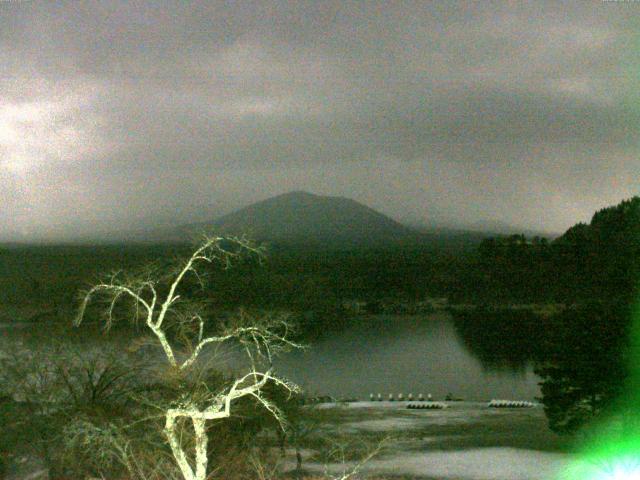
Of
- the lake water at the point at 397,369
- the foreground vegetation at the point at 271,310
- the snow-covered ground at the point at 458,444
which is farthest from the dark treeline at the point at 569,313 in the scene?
the lake water at the point at 397,369

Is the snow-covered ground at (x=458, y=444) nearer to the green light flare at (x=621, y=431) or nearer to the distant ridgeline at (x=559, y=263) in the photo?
the green light flare at (x=621, y=431)

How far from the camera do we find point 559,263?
9500cm

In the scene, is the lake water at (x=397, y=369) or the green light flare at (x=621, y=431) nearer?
the green light flare at (x=621, y=431)

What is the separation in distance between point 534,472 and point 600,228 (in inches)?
3418

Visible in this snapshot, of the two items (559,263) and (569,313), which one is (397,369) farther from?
(559,263)

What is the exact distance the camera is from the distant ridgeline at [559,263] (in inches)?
3332

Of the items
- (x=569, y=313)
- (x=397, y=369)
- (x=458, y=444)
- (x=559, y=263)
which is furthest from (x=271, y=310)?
(x=559, y=263)

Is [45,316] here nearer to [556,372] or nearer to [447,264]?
[556,372]

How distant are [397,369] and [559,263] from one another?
5095cm

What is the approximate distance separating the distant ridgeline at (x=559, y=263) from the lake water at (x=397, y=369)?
74.9ft

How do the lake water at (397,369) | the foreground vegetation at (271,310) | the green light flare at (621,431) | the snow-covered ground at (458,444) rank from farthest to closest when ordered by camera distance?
the lake water at (397,369) → the green light flare at (621,431) → the snow-covered ground at (458,444) → the foreground vegetation at (271,310)

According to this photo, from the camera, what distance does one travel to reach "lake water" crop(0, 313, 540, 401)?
4350cm

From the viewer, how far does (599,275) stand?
8600cm

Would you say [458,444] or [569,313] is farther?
[569,313]
